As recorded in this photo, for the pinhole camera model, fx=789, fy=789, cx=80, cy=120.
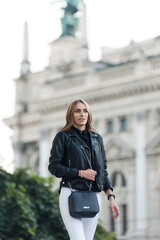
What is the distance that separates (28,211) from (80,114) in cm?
1083

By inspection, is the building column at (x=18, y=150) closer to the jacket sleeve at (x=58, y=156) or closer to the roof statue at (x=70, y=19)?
the roof statue at (x=70, y=19)

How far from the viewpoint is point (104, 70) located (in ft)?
148

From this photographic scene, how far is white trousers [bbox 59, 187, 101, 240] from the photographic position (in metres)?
6.52

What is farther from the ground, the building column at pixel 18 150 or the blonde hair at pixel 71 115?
the building column at pixel 18 150

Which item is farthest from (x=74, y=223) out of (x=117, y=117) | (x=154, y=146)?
(x=117, y=117)

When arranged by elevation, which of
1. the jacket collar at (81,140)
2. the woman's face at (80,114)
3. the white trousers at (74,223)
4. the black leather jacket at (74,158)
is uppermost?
the woman's face at (80,114)

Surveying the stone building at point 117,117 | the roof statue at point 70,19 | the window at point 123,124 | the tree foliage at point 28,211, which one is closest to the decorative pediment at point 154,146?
the stone building at point 117,117

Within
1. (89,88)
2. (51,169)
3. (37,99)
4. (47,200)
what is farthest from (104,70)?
(51,169)

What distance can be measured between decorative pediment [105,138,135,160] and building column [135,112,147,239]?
56 centimetres

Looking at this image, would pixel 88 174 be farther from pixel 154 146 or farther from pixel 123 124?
pixel 123 124

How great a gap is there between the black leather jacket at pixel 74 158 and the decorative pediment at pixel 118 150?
1414 inches

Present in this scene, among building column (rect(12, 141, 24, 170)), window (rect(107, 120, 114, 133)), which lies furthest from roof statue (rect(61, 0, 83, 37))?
window (rect(107, 120, 114, 133))

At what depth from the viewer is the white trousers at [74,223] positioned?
6.52 m

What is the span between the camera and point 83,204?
21.4 feet
